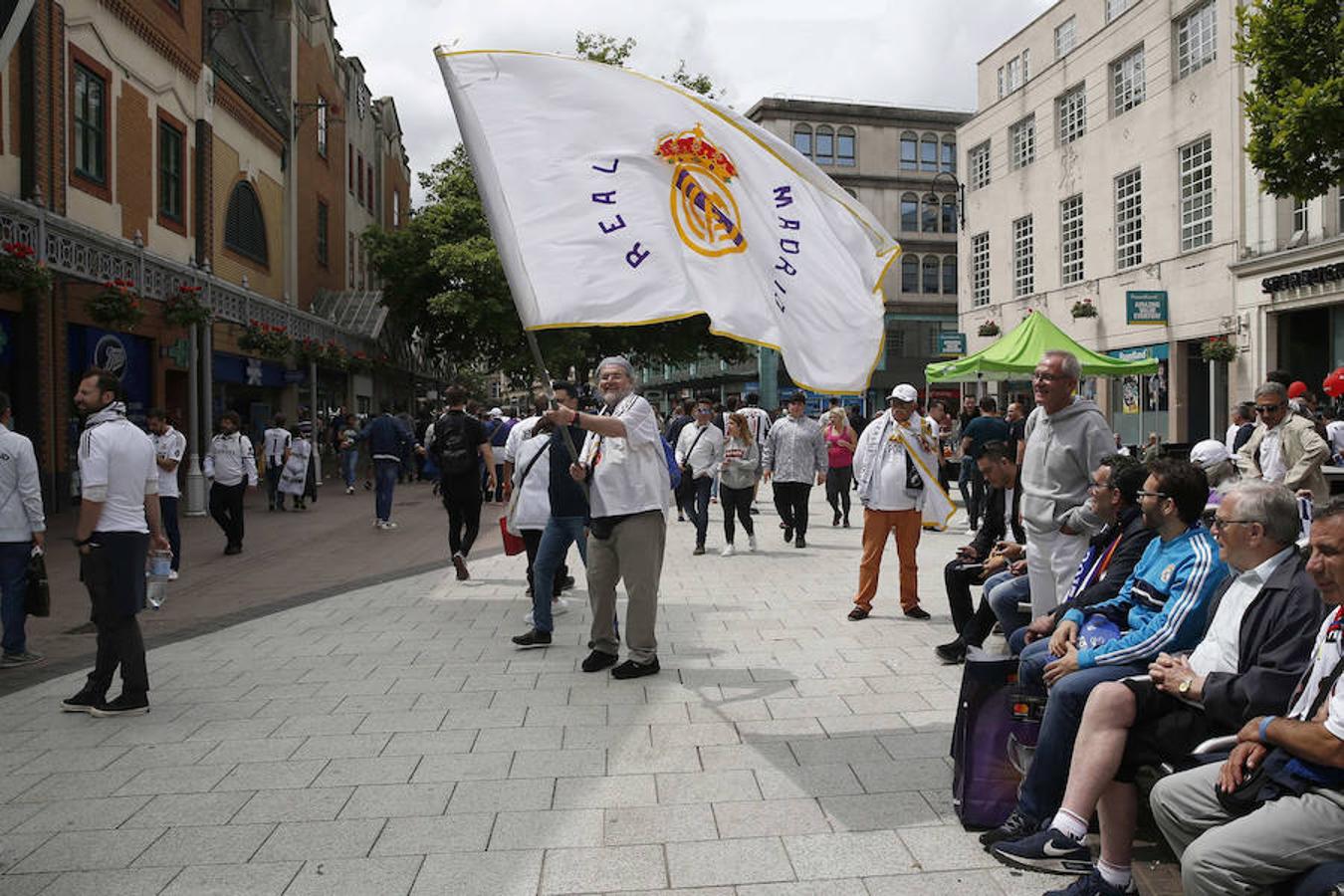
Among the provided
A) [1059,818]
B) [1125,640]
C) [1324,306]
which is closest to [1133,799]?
[1059,818]

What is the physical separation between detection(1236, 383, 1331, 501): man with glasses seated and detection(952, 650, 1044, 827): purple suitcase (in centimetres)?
570

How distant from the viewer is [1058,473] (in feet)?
17.8

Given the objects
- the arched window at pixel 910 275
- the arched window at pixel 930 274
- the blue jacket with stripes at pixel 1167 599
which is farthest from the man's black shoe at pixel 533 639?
the arched window at pixel 930 274

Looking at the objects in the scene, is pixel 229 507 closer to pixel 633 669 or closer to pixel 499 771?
pixel 633 669

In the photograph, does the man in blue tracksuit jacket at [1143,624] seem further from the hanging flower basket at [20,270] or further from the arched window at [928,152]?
the arched window at [928,152]

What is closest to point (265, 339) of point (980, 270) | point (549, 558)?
point (549, 558)

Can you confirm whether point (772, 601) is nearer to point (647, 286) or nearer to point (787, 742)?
point (787, 742)

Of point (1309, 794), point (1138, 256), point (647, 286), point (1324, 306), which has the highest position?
point (1138, 256)

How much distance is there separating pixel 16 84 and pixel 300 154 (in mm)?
13578

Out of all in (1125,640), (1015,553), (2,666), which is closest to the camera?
(1125,640)

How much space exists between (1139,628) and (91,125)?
704 inches

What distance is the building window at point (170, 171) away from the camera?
19.0 metres

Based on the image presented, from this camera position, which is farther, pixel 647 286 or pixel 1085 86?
pixel 1085 86

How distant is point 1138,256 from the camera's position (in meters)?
26.1
